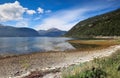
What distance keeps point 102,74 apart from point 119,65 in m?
1.51

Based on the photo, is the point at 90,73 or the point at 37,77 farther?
the point at 37,77

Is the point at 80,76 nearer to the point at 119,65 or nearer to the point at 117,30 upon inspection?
the point at 119,65

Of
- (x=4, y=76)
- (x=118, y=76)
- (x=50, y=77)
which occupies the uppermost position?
(x=118, y=76)

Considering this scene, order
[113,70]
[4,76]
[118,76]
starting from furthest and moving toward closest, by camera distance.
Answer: [4,76], [113,70], [118,76]

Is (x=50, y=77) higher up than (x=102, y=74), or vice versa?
(x=102, y=74)

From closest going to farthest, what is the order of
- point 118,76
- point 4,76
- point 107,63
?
point 118,76, point 107,63, point 4,76

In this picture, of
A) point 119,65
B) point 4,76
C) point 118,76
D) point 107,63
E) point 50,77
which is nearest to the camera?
point 118,76

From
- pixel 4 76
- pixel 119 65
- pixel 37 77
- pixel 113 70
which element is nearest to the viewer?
pixel 113 70

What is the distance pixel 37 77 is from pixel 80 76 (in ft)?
17.9

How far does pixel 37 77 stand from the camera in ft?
45.6

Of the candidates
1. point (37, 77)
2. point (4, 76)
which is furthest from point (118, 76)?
point (4, 76)

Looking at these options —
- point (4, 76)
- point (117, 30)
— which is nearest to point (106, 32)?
point (117, 30)

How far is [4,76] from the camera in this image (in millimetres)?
19828

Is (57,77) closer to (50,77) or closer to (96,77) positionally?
(50,77)
